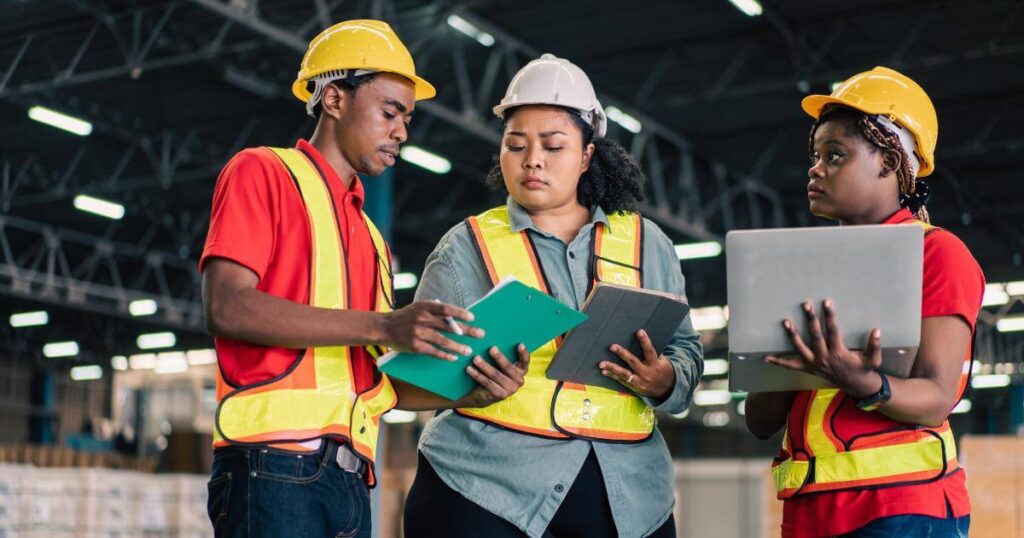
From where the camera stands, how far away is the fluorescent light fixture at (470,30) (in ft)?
48.6

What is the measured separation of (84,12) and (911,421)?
556 inches

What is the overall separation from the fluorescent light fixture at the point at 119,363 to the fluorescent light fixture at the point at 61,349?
3.81 feet

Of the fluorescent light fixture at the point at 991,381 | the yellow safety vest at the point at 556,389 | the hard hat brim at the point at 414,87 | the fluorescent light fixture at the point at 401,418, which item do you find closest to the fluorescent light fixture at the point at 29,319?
the fluorescent light fixture at the point at 401,418

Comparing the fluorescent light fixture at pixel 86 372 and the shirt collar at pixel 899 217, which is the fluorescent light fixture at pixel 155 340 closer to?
the fluorescent light fixture at pixel 86 372

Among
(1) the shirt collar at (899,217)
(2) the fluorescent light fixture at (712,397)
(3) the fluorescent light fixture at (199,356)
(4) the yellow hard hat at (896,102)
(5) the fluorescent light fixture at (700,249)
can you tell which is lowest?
(1) the shirt collar at (899,217)

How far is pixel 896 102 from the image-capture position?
3275mm

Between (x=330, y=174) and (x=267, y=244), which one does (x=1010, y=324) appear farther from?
(x=267, y=244)

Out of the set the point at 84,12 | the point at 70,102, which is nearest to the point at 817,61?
the point at 84,12

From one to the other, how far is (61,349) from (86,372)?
4.05 m

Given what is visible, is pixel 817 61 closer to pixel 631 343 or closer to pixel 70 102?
pixel 70 102

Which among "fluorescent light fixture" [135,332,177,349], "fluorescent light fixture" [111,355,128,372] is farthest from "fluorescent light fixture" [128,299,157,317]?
"fluorescent light fixture" [111,355,128,372]

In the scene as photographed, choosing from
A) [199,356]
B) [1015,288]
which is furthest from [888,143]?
[199,356]

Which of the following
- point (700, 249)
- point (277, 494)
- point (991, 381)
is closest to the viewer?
point (277, 494)

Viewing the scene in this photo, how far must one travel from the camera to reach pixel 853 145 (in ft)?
10.8
